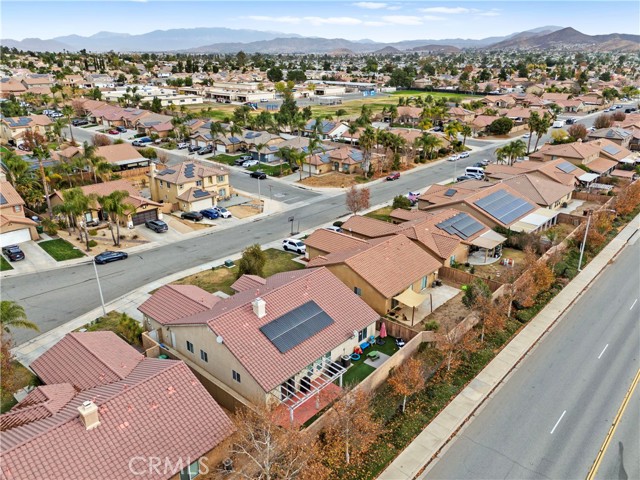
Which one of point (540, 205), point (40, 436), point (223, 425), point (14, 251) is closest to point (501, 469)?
point (223, 425)

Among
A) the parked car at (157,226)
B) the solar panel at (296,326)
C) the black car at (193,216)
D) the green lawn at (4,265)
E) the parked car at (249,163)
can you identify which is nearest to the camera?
the solar panel at (296,326)

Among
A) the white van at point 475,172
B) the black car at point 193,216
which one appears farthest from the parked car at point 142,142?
the white van at point 475,172

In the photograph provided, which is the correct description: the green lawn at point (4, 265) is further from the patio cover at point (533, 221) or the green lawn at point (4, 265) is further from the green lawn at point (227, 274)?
the patio cover at point (533, 221)

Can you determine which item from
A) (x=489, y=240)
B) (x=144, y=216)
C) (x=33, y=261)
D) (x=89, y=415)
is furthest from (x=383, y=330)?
(x=144, y=216)

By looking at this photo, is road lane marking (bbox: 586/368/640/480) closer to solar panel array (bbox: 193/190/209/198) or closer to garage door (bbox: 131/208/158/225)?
solar panel array (bbox: 193/190/209/198)

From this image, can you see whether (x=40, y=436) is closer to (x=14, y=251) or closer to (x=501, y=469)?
(x=501, y=469)

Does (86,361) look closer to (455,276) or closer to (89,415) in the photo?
(89,415)

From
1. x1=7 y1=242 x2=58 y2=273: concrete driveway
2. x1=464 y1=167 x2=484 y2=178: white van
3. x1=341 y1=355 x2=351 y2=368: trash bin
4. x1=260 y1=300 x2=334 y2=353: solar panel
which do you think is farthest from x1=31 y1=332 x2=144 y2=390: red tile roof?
x1=464 y1=167 x2=484 y2=178: white van
